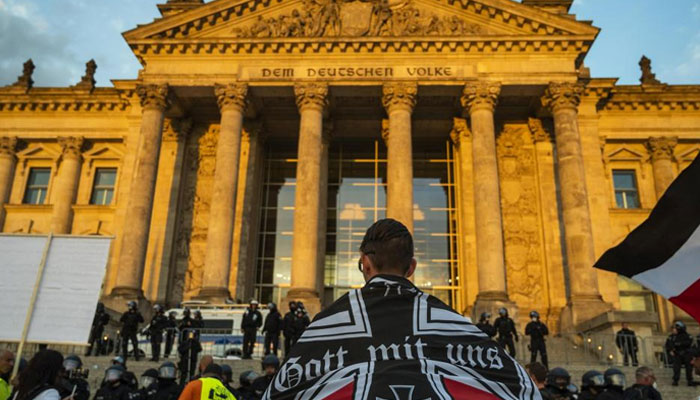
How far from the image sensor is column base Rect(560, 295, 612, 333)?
74.0 feet

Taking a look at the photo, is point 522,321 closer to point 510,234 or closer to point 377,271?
point 510,234

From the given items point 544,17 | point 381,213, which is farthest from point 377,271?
point 381,213

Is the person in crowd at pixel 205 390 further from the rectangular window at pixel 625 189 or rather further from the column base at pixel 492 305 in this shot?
the rectangular window at pixel 625 189

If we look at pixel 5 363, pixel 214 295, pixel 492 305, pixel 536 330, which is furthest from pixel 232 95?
pixel 5 363

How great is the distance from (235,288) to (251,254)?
2378 mm

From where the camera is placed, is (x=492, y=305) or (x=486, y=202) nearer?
(x=492, y=305)

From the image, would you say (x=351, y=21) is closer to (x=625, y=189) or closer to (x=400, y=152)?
(x=400, y=152)

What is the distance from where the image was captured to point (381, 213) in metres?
30.6

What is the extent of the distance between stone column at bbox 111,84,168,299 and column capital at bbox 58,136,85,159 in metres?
7.94

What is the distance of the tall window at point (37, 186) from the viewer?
32656 millimetres

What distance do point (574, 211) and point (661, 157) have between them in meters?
8.73

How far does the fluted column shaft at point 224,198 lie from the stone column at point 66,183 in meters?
10.3

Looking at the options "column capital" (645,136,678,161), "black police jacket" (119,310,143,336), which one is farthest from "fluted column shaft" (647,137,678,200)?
"black police jacket" (119,310,143,336)

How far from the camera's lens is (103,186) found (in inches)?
1270
